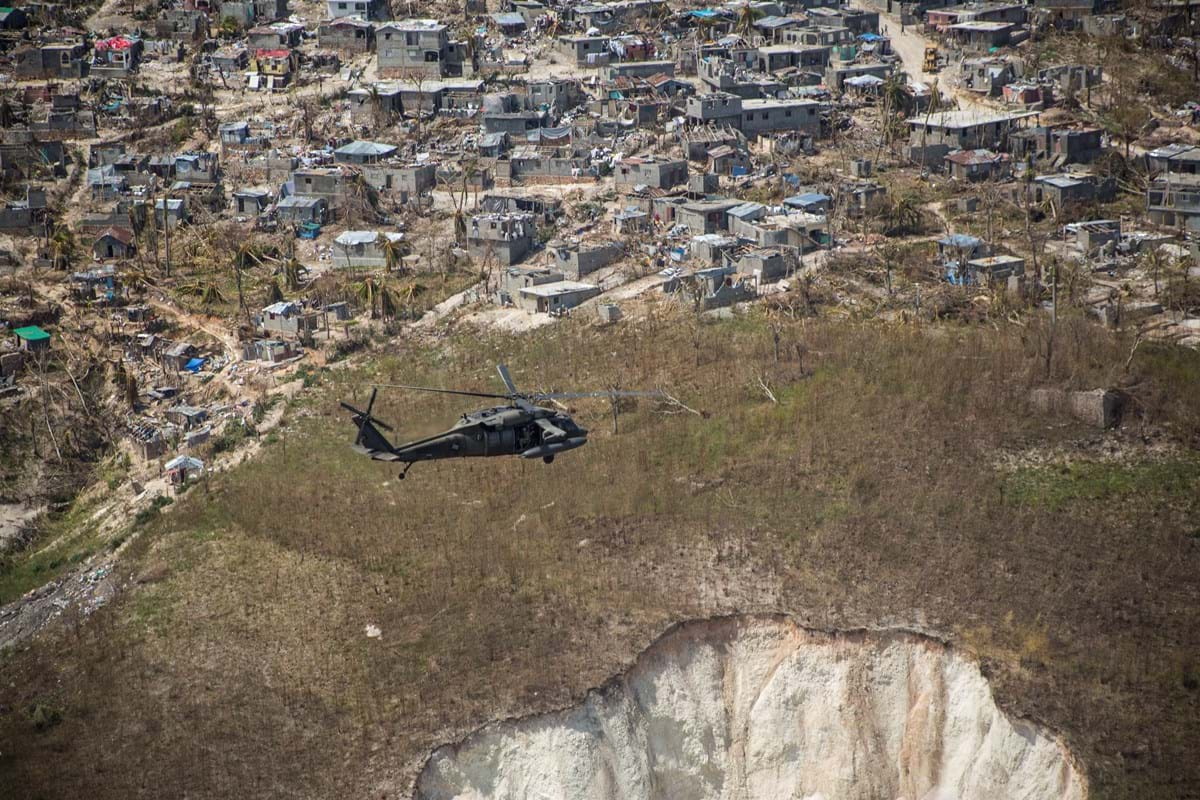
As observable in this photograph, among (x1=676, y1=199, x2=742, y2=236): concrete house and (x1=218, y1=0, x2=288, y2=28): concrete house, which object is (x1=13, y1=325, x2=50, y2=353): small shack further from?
(x1=218, y1=0, x2=288, y2=28): concrete house

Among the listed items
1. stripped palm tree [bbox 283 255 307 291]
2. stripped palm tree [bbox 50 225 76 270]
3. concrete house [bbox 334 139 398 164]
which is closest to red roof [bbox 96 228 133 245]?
stripped palm tree [bbox 50 225 76 270]

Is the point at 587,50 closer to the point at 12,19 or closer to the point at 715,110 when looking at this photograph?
the point at 715,110

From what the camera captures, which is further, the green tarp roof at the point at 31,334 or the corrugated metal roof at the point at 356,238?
the corrugated metal roof at the point at 356,238

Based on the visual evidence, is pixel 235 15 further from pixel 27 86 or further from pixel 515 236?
pixel 515 236

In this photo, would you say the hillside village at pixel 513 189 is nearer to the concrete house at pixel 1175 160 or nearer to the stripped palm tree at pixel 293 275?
the stripped palm tree at pixel 293 275

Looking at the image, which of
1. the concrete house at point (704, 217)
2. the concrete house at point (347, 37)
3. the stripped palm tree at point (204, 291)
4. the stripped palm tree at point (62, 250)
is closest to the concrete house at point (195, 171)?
the stripped palm tree at point (62, 250)
